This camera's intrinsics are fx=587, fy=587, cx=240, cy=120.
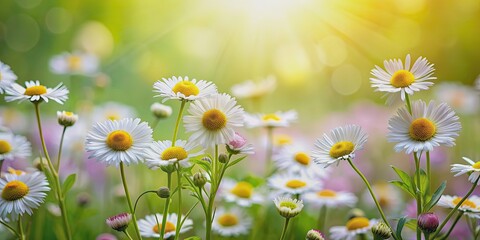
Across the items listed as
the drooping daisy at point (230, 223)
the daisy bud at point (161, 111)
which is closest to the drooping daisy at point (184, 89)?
the daisy bud at point (161, 111)

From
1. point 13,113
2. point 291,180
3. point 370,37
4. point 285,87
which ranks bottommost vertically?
point 291,180

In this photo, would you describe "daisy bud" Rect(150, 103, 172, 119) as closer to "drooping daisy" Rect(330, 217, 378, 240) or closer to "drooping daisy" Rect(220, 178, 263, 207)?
"drooping daisy" Rect(220, 178, 263, 207)

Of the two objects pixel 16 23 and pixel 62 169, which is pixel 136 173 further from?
pixel 16 23

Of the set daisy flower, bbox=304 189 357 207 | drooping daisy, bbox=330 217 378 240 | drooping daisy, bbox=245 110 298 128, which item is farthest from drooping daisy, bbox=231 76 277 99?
drooping daisy, bbox=330 217 378 240

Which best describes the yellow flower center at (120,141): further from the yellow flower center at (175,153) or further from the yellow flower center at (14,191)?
the yellow flower center at (14,191)

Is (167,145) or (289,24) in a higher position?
(289,24)

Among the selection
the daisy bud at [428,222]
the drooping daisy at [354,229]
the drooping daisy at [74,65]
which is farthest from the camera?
the drooping daisy at [74,65]

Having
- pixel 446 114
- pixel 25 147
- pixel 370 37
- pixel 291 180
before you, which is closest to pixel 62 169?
pixel 25 147

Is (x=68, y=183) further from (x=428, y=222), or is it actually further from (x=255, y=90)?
(x=255, y=90)
